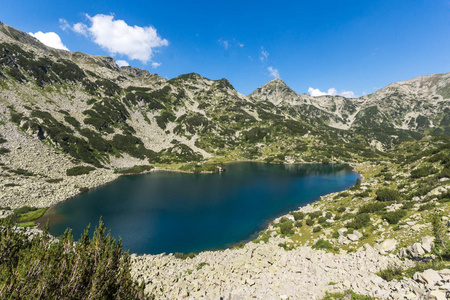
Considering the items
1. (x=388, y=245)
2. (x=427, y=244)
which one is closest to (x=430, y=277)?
(x=427, y=244)

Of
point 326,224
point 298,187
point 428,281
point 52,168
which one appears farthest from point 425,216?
point 52,168

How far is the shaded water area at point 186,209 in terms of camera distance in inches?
1598

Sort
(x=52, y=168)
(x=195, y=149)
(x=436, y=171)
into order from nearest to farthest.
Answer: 1. (x=436, y=171)
2. (x=52, y=168)
3. (x=195, y=149)

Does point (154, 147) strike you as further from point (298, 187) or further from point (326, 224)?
point (326, 224)

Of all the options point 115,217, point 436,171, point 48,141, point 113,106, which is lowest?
point 115,217

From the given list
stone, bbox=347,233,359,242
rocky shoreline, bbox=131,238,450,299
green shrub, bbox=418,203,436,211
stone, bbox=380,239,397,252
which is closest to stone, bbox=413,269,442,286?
rocky shoreline, bbox=131,238,450,299

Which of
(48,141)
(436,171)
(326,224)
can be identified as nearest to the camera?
(326,224)

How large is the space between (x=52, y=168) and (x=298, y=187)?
360ft

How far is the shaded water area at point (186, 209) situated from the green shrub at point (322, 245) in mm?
18336

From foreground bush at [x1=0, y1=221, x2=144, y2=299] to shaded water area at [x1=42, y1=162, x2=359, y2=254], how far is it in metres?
26.6

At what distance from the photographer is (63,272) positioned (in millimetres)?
9703

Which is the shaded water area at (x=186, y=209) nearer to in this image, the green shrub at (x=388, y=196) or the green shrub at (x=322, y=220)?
the green shrub at (x=322, y=220)

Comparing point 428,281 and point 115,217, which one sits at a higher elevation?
point 428,281

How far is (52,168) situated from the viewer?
84.6 meters
